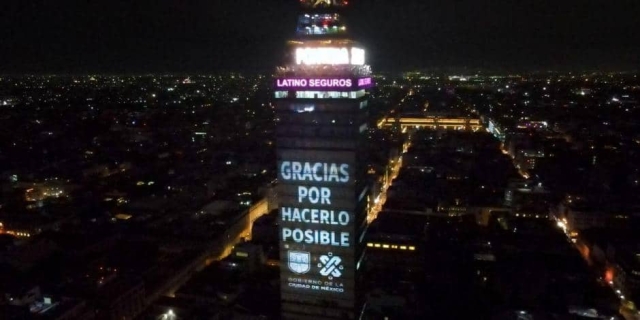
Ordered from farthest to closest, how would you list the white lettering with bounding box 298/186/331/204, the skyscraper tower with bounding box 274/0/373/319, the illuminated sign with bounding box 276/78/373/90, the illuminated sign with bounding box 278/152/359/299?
the white lettering with bounding box 298/186/331/204 < the illuminated sign with bounding box 278/152/359/299 < the skyscraper tower with bounding box 274/0/373/319 < the illuminated sign with bounding box 276/78/373/90

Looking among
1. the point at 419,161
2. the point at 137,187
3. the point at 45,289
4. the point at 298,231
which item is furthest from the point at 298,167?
the point at 419,161

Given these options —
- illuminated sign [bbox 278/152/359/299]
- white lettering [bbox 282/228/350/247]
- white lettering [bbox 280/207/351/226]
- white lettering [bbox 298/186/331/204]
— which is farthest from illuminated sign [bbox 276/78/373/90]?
white lettering [bbox 282/228/350/247]

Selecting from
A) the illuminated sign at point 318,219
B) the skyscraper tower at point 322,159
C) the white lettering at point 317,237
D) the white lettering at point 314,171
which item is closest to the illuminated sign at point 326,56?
the skyscraper tower at point 322,159

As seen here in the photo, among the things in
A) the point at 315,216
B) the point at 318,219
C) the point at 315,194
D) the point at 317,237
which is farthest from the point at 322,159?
the point at 317,237

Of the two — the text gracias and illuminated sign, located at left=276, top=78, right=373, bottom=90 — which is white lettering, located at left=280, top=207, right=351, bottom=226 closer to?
the text gracias

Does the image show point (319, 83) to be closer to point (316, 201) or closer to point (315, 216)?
point (316, 201)

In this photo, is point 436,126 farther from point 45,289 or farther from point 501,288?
point 45,289
